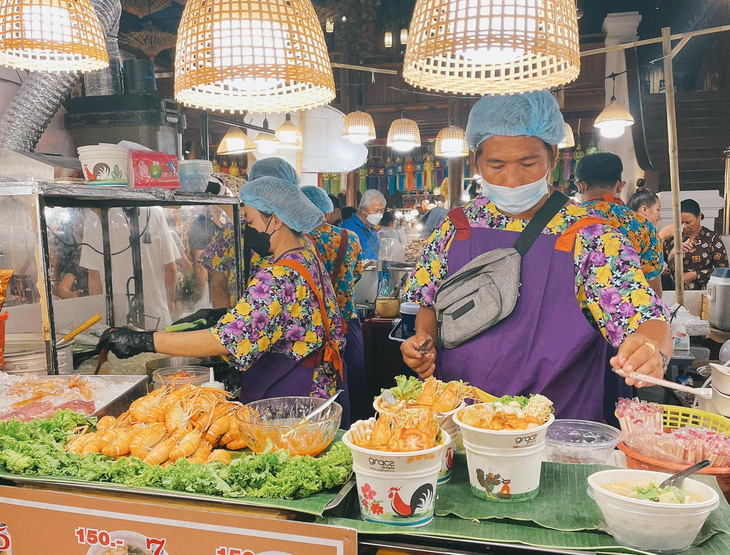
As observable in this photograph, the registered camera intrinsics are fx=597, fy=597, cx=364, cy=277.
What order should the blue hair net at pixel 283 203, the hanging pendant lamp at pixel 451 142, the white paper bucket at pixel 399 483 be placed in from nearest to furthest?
the white paper bucket at pixel 399 483
the blue hair net at pixel 283 203
the hanging pendant lamp at pixel 451 142

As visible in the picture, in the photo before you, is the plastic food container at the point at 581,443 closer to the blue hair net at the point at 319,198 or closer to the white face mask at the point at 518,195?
the white face mask at the point at 518,195

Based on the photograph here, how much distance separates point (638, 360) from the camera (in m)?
1.80

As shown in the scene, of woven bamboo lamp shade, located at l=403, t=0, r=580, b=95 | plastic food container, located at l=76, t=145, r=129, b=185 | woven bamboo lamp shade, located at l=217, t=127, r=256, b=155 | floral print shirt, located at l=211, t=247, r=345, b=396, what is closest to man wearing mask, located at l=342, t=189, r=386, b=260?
woven bamboo lamp shade, located at l=217, t=127, r=256, b=155

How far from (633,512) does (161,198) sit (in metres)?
2.77

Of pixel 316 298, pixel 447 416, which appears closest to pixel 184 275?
pixel 316 298

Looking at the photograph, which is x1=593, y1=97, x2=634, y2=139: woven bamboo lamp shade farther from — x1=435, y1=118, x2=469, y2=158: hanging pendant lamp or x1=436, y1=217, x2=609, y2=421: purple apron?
x1=436, y1=217, x2=609, y2=421: purple apron

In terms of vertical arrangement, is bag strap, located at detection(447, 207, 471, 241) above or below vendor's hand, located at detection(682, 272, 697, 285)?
above

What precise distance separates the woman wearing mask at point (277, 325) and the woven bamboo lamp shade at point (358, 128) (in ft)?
16.1

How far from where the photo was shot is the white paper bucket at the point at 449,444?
1.55 m

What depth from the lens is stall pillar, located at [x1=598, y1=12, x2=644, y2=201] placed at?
1031cm

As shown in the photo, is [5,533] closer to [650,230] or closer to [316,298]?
[316,298]

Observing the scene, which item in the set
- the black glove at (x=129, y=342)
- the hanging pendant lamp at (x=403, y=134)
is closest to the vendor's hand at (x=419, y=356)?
the black glove at (x=129, y=342)

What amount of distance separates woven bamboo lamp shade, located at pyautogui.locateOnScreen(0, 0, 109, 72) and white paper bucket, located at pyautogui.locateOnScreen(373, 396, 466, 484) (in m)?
1.84

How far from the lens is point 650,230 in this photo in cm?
433
